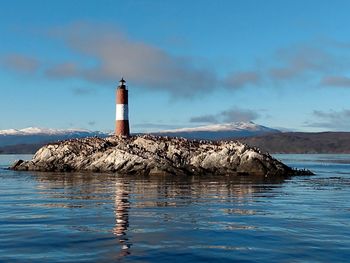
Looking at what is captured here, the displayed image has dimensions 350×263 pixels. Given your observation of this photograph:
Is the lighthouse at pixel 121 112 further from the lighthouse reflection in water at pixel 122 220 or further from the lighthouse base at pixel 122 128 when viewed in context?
the lighthouse reflection in water at pixel 122 220

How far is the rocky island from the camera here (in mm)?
67312

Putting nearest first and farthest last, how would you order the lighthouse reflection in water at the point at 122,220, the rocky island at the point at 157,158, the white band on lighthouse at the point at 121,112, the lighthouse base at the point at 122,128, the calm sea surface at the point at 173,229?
the calm sea surface at the point at 173,229 < the lighthouse reflection in water at the point at 122,220 < the rocky island at the point at 157,158 < the lighthouse base at the point at 122,128 < the white band on lighthouse at the point at 121,112

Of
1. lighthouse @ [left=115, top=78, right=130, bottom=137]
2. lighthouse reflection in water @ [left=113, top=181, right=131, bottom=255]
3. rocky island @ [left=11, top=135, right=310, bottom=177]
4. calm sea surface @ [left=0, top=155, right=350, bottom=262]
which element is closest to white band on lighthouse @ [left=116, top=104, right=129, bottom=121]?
lighthouse @ [left=115, top=78, right=130, bottom=137]

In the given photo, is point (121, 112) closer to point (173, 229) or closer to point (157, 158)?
point (157, 158)

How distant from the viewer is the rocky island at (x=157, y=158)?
6731 centimetres

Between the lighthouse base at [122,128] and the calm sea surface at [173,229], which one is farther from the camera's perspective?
the lighthouse base at [122,128]

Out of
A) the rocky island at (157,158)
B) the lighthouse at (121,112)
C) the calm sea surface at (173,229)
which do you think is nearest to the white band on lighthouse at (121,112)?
the lighthouse at (121,112)

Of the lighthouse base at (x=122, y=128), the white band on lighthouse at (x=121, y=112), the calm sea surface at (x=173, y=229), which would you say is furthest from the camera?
the white band on lighthouse at (x=121, y=112)

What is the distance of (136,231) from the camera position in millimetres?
20250

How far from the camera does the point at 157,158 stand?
69.3 meters

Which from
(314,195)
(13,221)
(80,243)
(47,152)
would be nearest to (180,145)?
(47,152)

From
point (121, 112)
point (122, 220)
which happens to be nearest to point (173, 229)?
point (122, 220)

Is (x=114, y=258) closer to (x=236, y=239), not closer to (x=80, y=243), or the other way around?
(x=80, y=243)

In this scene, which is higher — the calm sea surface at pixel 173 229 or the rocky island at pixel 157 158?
the rocky island at pixel 157 158
